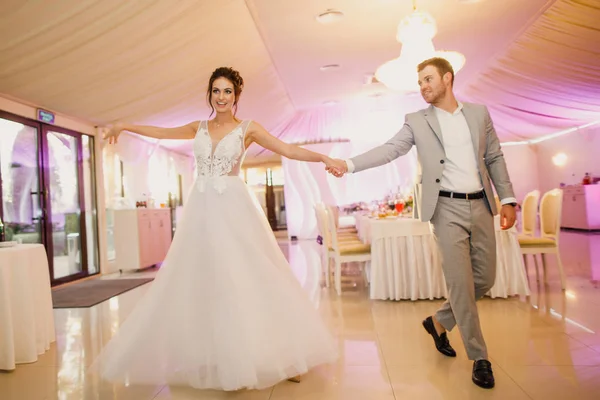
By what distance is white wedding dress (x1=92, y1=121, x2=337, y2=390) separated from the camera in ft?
7.07

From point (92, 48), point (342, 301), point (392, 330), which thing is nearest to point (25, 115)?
point (92, 48)

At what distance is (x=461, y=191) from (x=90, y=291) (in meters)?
5.15

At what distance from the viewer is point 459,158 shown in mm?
2400

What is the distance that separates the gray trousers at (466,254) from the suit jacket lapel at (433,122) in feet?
1.10

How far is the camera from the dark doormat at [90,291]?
5.18 meters

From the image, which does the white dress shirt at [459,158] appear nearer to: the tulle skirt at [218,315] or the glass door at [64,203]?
the tulle skirt at [218,315]

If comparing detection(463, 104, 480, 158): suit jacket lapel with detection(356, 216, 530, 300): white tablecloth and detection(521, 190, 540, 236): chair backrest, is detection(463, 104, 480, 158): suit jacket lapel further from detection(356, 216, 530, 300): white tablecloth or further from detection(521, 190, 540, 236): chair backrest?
detection(521, 190, 540, 236): chair backrest

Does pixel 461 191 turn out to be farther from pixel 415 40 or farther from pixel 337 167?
pixel 415 40

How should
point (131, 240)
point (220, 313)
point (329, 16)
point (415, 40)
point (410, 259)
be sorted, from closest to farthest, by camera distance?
point (220, 313) → point (410, 259) → point (415, 40) → point (329, 16) → point (131, 240)

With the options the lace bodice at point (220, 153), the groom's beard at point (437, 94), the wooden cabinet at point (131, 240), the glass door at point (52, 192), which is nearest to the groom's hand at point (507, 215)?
the groom's beard at point (437, 94)

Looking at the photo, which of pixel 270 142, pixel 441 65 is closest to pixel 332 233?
pixel 270 142

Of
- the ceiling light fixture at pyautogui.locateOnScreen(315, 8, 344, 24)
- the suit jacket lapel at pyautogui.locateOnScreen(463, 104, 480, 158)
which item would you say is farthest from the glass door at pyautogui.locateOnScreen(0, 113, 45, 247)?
the suit jacket lapel at pyautogui.locateOnScreen(463, 104, 480, 158)

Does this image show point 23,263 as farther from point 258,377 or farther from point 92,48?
point 92,48

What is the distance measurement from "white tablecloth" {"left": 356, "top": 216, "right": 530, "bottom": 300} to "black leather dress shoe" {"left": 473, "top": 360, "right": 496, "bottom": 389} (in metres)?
2.02
